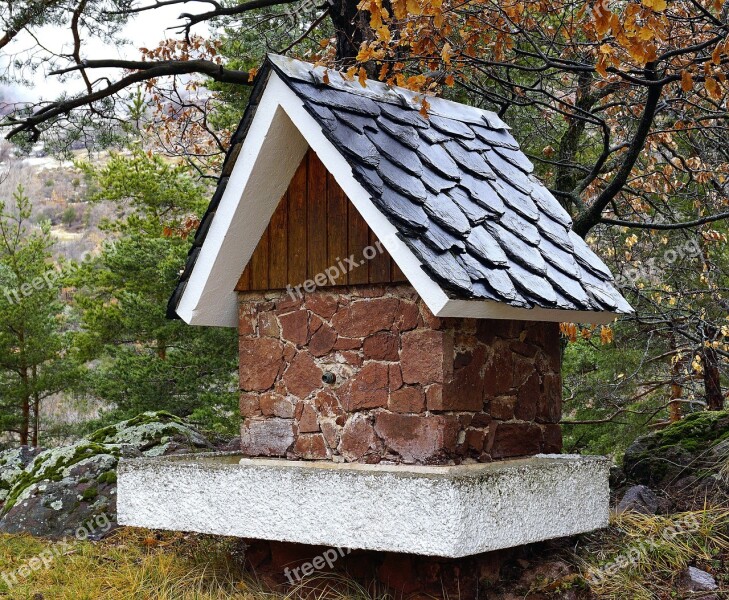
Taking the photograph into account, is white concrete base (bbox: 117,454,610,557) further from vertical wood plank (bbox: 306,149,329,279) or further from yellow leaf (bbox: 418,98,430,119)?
yellow leaf (bbox: 418,98,430,119)

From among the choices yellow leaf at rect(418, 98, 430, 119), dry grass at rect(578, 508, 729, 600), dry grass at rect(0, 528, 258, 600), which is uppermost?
yellow leaf at rect(418, 98, 430, 119)

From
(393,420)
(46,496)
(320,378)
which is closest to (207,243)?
(320,378)

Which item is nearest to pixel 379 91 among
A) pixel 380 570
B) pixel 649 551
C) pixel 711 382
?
pixel 380 570

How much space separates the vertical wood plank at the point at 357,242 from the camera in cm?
491

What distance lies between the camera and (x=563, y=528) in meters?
4.99

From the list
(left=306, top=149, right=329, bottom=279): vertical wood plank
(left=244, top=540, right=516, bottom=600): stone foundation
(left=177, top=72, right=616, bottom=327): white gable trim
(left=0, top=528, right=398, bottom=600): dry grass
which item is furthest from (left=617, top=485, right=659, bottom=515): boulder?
(left=306, top=149, right=329, bottom=279): vertical wood plank

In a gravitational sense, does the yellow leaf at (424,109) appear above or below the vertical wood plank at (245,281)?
above

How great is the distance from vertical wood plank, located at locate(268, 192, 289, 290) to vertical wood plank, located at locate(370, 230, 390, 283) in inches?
26.6

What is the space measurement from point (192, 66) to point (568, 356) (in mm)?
6025

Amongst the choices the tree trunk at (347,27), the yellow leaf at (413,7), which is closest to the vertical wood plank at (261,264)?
the yellow leaf at (413,7)

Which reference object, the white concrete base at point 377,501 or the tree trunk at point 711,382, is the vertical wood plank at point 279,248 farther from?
the tree trunk at point 711,382

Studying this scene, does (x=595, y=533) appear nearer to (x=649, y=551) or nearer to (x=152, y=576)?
(x=649, y=551)

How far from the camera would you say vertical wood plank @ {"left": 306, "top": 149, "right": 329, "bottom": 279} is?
5133 millimetres

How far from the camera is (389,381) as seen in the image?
15.9 feet
